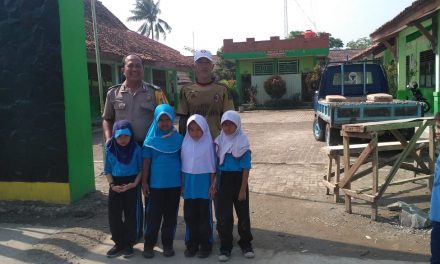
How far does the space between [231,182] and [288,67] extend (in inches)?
966

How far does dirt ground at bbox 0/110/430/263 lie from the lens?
4.04 metres

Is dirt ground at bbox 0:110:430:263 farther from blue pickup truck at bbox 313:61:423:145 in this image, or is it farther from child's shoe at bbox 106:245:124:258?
blue pickup truck at bbox 313:61:423:145

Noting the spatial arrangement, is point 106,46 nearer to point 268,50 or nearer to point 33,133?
point 33,133

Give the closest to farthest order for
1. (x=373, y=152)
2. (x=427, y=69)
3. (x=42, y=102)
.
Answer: (x=373, y=152)
(x=42, y=102)
(x=427, y=69)

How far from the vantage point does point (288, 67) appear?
90.6ft

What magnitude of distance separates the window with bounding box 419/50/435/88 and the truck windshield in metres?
3.86

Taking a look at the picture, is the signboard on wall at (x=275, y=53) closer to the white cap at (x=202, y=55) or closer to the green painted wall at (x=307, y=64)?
the green painted wall at (x=307, y=64)

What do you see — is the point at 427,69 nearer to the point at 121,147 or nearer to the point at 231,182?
the point at 231,182

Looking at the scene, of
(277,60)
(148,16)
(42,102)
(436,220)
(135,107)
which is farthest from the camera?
(148,16)

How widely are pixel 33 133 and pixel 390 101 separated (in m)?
6.64

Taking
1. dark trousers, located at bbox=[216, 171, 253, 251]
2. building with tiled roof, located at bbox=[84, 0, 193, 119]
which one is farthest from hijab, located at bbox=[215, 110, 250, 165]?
building with tiled roof, located at bbox=[84, 0, 193, 119]

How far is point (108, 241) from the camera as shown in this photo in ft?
14.5

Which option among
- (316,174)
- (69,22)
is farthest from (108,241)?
(316,174)

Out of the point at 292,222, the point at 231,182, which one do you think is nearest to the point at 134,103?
the point at 231,182
